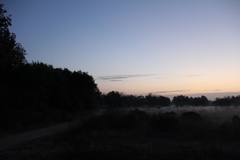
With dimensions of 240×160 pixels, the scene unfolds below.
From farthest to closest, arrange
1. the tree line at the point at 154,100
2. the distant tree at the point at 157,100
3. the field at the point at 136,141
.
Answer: the distant tree at the point at 157,100 → the tree line at the point at 154,100 → the field at the point at 136,141

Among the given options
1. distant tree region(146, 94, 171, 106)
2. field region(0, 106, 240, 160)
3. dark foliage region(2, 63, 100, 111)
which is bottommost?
field region(0, 106, 240, 160)

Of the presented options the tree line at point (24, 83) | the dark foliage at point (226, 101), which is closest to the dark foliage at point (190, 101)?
the dark foliage at point (226, 101)

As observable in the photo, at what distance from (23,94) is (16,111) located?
4.19 metres

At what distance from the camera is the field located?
1430 centimetres

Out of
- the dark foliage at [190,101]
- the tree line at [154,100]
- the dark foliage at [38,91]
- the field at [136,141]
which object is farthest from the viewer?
the dark foliage at [190,101]

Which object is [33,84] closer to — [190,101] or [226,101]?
[226,101]

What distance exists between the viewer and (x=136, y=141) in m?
19.7

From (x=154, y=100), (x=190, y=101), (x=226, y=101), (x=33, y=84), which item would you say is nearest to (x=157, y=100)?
(x=154, y=100)

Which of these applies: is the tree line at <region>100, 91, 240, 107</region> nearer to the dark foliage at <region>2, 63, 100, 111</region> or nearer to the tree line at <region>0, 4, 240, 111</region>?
the tree line at <region>0, 4, 240, 111</region>

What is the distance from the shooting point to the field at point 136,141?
46.9ft

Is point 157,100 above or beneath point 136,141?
above

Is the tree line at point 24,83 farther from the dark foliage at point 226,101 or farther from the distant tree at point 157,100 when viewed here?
the distant tree at point 157,100

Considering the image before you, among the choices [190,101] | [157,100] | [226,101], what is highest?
[157,100]

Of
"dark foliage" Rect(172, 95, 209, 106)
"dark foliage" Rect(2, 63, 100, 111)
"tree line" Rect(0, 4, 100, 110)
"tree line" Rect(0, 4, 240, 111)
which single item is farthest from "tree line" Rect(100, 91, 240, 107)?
"tree line" Rect(0, 4, 100, 110)
